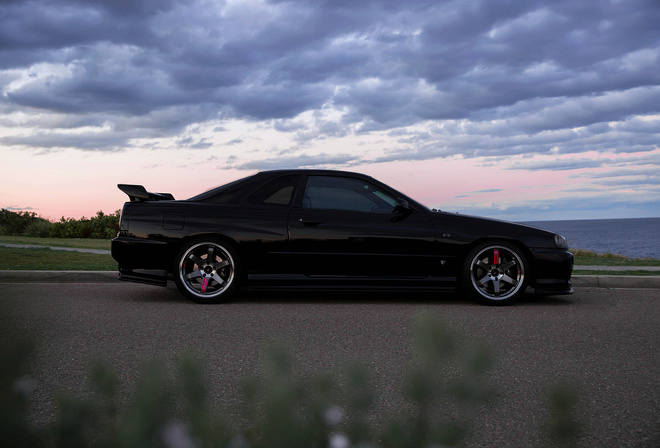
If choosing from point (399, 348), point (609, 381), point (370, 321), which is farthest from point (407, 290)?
point (609, 381)

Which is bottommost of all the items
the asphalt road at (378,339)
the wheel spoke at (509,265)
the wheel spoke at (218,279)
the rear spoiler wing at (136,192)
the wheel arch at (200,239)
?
the asphalt road at (378,339)

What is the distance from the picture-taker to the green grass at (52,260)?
10258 mm

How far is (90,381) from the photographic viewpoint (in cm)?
111

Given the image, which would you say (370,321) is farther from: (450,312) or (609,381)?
(609,381)

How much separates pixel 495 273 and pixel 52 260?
911cm

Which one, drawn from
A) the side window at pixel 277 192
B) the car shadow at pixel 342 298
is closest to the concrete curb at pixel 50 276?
the car shadow at pixel 342 298

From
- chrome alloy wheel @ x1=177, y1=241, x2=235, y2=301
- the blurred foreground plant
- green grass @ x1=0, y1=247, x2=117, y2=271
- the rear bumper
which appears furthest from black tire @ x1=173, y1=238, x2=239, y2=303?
the blurred foreground plant

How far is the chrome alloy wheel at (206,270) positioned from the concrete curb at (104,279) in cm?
266

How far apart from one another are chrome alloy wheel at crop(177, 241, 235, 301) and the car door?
83 cm

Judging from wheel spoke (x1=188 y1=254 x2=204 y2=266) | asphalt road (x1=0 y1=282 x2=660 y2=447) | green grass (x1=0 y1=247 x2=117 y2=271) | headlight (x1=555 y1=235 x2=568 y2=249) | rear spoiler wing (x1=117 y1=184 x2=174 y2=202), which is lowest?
asphalt road (x1=0 y1=282 x2=660 y2=447)

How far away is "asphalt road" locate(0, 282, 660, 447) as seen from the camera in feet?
9.89

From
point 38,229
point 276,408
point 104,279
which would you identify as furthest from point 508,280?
point 38,229

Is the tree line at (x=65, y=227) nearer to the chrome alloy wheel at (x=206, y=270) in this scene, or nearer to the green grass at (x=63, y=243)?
the green grass at (x=63, y=243)

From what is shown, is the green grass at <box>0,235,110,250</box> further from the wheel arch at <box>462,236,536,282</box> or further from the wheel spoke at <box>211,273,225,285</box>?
the wheel arch at <box>462,236,536,282</box>
